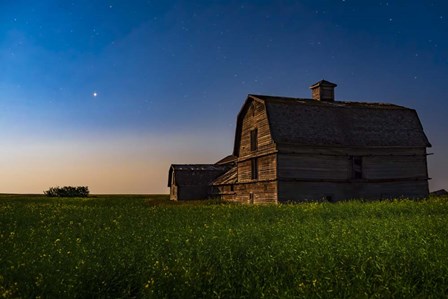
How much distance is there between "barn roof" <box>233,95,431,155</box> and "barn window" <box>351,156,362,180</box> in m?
1.17

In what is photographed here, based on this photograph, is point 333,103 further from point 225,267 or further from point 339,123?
point 225,267

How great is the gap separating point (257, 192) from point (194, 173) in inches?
796

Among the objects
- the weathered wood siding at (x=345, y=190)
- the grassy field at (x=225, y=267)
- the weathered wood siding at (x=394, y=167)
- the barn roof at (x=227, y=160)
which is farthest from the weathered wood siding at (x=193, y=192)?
the grassy field at (x=225, y=267)

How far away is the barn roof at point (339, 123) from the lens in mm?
31500

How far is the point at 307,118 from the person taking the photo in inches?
1288

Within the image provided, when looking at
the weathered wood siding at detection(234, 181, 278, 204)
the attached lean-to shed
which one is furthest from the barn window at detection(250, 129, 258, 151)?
the attached lean-to shed

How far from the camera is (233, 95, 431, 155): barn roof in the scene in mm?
31500

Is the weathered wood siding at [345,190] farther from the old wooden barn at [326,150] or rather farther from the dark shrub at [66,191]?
the dark shrub at [66,191]

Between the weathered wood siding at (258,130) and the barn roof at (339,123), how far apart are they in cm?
64

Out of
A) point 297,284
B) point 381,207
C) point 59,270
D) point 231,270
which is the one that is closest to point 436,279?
point 297,284

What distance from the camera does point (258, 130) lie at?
1324 inches

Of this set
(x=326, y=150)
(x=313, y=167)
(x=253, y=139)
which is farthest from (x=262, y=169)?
(x=326, y=150)

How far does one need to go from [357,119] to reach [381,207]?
51.1ft

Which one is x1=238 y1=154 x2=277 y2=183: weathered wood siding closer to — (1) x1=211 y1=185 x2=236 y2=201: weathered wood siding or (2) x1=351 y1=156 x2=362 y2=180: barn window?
(1) x1=211 y1=185 x2=236 y2=201: weathered wood siding
